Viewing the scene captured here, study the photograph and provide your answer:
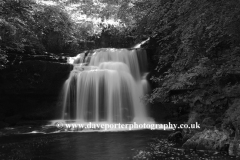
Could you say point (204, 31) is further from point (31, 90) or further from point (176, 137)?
point (31, 90)

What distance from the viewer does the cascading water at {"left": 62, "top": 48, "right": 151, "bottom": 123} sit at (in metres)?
14.7

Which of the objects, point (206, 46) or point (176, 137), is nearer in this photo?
point (206, 46)

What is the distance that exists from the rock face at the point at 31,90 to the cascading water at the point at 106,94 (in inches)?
33.4

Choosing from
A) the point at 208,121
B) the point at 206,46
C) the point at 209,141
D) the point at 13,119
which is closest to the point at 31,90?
the point at 13,119

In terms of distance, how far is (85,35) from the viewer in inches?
816

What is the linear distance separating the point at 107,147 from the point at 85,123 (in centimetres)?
689

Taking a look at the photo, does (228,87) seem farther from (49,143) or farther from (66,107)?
(66,107)

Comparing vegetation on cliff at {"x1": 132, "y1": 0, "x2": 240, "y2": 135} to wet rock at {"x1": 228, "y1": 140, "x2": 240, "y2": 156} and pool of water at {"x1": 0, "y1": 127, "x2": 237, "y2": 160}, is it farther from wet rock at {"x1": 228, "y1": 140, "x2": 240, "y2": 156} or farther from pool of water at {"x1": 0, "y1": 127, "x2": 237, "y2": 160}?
pool of water at {"x1": 0, "y1": 127, "x2": 237, "y2": 160}

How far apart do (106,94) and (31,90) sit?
5213mm

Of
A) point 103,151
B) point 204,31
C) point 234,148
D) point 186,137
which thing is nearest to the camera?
point 204,31

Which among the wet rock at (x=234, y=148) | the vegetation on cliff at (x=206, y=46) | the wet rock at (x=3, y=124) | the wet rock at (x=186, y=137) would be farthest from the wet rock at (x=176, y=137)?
the wet rock at (x=3, y=124)

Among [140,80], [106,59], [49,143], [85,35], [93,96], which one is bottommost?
[49,143]

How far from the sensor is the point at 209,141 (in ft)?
22.1

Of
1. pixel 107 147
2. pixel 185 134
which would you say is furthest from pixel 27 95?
A: pixel 185 134
